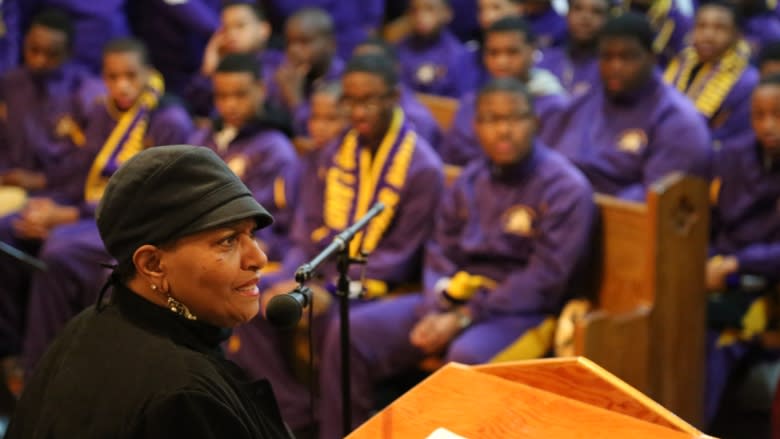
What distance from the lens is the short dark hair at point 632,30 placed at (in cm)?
454

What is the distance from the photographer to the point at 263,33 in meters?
6.26

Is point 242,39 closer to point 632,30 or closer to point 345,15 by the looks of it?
point 345,15

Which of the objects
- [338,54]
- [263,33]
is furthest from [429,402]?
[338,54]

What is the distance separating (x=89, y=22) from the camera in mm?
6777

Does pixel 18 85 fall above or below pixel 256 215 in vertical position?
below

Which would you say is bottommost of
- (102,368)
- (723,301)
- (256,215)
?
(723,301)

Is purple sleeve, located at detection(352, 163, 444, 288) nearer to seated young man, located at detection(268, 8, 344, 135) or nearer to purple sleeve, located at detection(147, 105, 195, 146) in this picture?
purple sleeve, located at detection(147, 105, 195, 146)

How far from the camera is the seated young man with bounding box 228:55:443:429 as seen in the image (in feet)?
13.7

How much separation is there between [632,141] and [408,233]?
1.03 m

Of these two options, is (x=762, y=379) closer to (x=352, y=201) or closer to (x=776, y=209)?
(x=776, y=209)

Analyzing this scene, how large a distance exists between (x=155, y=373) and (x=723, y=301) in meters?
2.70

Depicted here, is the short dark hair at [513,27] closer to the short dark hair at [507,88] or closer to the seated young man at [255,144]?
the seated young man at [255,144]

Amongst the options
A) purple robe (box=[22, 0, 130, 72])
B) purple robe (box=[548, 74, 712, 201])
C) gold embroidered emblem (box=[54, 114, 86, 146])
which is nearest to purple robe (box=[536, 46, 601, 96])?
purple robe (box=[548, 74, 712, 201])

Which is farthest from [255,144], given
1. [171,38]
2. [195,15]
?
[171,38]
